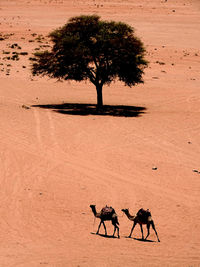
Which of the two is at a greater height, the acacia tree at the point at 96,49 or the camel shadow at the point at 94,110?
the acacia tree at the point at 96,49

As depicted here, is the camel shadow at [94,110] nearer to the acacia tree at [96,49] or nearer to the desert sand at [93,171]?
the desert sand at [93,171]

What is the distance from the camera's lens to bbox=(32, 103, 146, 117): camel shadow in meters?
32.0

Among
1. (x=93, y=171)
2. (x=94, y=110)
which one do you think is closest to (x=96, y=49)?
(x=94, y=110)

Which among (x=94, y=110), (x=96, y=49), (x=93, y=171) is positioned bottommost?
(x=93, y=171)

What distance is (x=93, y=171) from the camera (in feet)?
66.1

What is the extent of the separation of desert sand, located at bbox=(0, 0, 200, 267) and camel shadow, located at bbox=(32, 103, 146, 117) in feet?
1.60

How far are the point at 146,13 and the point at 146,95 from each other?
5006cm

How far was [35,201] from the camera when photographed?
1659 centimetres

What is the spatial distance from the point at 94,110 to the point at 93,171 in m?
13.5

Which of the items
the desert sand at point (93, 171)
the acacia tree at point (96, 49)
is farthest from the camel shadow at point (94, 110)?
the acacia tree at point (96, 49)

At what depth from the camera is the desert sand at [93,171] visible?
12.6 m

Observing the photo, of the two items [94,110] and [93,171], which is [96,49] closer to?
[94,110]

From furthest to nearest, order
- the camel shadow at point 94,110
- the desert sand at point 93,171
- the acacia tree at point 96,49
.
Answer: the acacia tree at point 96,49 < the camel shadow at point 94,110 < the desert sand at point 93,171

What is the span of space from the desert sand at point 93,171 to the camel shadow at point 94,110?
0.49 metres
